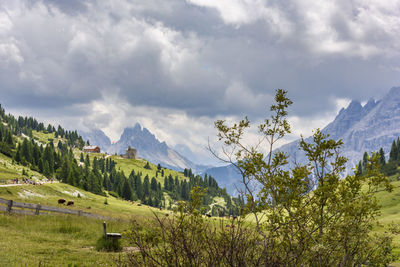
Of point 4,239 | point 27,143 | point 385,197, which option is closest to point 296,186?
point 4,239

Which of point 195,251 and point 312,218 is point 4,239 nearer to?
point 195,251

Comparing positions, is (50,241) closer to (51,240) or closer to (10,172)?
(51,240)

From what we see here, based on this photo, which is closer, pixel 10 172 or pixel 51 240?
pixel 51 240

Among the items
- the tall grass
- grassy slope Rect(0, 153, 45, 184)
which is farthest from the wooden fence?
grassy slope Rect(0, 153, 45, 184)

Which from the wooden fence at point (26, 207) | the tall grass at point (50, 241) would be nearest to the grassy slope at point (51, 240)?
the tall grass at point (50, 241)

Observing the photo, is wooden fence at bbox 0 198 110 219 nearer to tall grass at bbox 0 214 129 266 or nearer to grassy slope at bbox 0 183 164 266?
grassy slope at bbox 0 183 164 266

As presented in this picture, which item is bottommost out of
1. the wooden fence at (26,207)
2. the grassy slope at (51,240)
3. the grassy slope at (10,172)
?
the grassy slope at (51,240)

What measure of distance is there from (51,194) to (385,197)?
87.2 m

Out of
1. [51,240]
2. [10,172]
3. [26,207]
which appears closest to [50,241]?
[51,240]

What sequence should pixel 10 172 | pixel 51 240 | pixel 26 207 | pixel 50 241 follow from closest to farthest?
1. pixel 50 241
2. pixel 51 240
3. pixel 26 207
4. pixel 10 172

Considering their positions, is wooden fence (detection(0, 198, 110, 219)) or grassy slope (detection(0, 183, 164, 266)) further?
wooden fence (detection(0, 198, 110, 219))

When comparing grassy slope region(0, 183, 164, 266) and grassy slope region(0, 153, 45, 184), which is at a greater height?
grassy slope region(0, 153, 45, 184)

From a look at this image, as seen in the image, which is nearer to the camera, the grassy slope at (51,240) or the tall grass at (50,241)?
the tall grass at (50,241)

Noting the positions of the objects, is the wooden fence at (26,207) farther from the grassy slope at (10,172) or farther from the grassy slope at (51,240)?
the grassy slope at (10,172)
